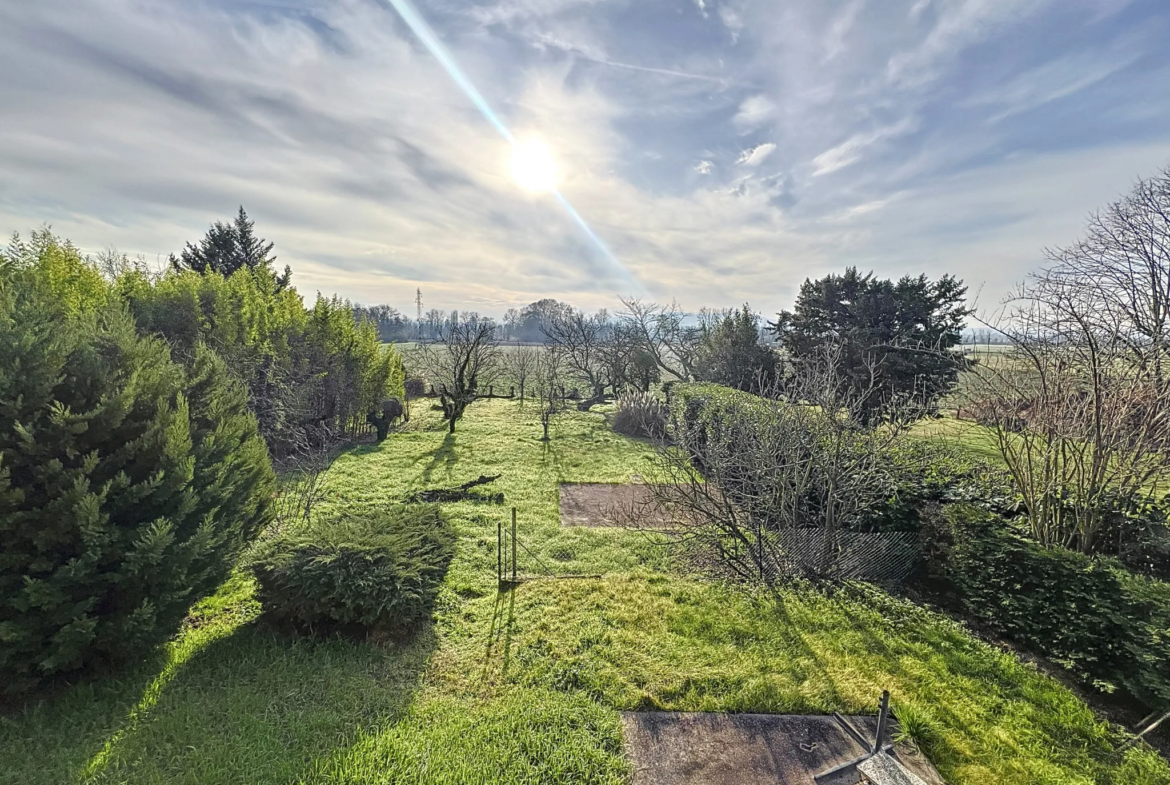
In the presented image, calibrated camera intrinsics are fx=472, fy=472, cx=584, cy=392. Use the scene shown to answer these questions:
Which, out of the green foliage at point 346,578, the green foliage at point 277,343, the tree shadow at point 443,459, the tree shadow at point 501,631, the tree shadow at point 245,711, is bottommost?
the tree shadow at point 501,631

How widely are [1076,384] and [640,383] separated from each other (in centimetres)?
1699

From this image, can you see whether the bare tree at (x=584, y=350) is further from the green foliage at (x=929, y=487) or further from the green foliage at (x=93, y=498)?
the green foliage at (x=93, y=498)

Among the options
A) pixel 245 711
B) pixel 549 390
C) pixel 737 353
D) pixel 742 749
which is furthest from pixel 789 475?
pixel 549 390

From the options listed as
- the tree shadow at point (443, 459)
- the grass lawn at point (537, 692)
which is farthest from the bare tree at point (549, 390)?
the grass lawn at point (537, 692)

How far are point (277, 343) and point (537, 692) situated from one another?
10.9m

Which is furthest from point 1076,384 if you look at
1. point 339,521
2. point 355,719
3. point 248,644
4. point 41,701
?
point 41,701

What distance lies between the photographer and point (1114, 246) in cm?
A: 645

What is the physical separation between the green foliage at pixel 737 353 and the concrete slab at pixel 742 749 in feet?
46.8

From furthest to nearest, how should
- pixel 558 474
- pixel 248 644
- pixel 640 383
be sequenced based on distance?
pixel 640 383
pixel 558 474
pixel 248 644

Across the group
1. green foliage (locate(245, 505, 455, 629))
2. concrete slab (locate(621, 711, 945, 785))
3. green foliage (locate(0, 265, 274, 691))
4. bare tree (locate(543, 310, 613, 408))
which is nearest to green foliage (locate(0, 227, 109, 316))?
green foliage (locate(0, 265, 274, 691))

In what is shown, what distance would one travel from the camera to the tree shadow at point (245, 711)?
261 centimetres

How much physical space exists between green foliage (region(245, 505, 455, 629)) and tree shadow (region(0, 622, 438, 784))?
8.9 inches

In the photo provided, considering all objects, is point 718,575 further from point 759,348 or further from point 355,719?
point 759,348

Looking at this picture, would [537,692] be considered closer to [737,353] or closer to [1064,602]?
[1064,602]
